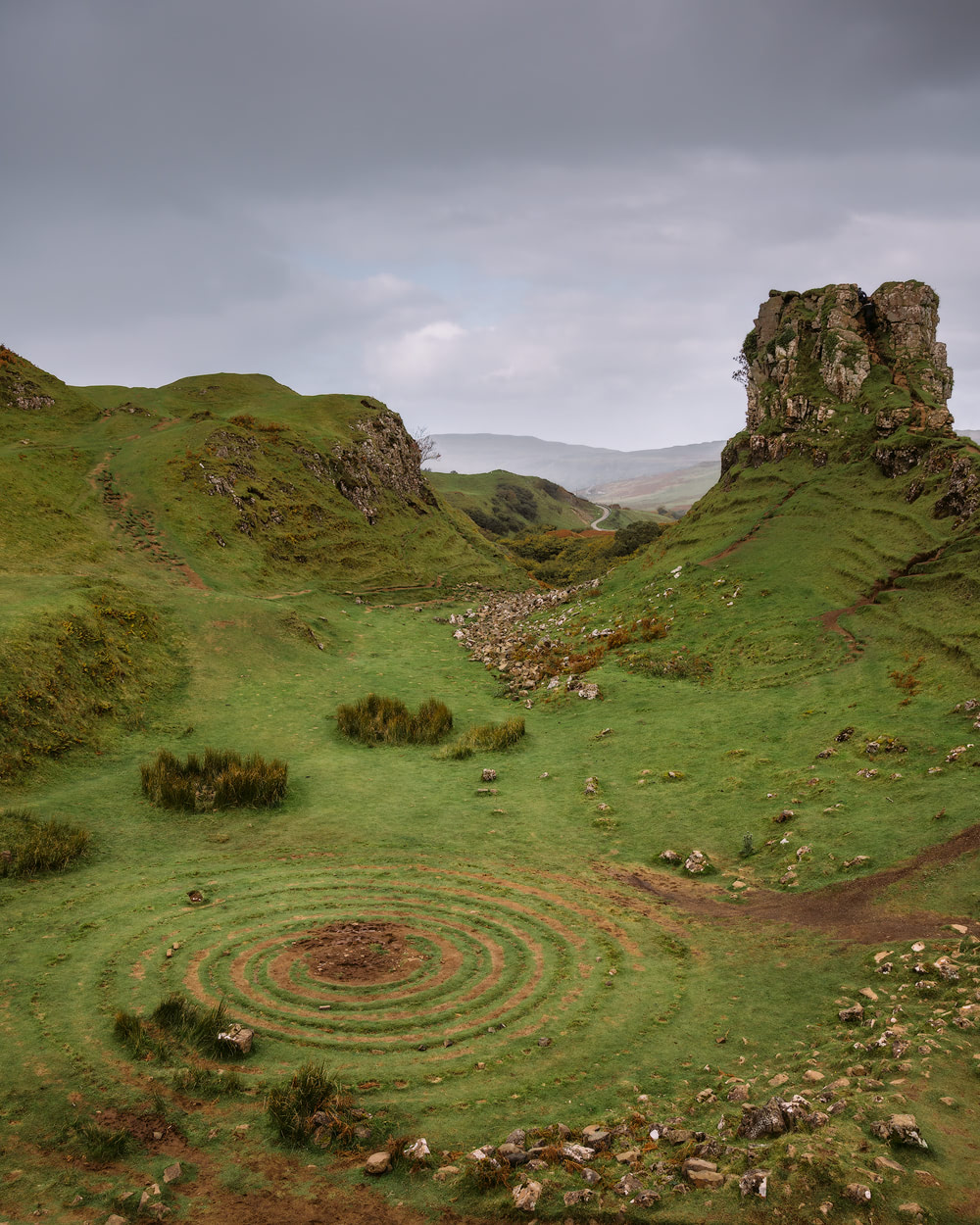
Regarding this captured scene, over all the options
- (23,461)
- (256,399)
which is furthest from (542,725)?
(256,399)

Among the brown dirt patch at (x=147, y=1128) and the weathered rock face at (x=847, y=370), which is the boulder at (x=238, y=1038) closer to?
the brown dirt patch at (x=147, y=1128)

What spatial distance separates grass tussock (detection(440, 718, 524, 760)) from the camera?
24.6 m

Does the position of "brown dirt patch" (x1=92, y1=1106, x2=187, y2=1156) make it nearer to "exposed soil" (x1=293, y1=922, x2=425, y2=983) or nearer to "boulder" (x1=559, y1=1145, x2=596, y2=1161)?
"exposed soil" (x1=293, y1=922, x2=425, y2=983)

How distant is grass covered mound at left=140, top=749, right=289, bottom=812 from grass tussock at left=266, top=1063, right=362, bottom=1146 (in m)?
11.6

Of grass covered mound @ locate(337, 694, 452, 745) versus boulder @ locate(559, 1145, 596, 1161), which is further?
grass covered mound @ locate(337, 694, 452, 745)

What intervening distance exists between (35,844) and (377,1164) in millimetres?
11343

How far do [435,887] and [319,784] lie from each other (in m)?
7.45

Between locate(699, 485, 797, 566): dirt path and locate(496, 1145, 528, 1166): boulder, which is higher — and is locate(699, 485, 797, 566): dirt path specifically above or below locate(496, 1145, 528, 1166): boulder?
above

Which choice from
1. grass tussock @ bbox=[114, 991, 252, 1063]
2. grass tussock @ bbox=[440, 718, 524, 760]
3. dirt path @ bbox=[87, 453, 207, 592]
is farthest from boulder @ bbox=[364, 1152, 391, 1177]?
dirt path @ bbox=[87, 453, 207, 592]

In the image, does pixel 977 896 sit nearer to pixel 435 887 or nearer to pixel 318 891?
pixel 435 887

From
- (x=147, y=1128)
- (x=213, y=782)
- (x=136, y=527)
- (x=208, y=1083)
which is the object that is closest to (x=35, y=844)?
(x=213, y=782)

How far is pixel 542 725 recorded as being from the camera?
27328mm

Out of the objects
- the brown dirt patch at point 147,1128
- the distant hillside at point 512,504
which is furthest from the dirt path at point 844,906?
the distant hillside at point 512,504

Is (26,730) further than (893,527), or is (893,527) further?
(893,527)
